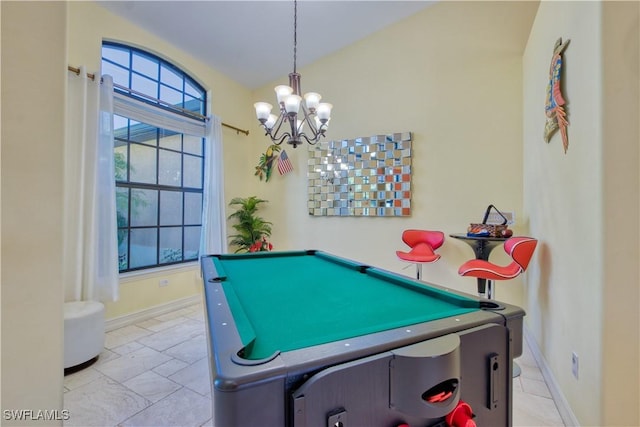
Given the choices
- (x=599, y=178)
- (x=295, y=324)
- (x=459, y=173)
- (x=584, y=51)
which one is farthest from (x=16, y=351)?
(x=459, y=173)

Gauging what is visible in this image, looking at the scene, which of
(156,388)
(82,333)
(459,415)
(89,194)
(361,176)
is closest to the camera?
(459,415)

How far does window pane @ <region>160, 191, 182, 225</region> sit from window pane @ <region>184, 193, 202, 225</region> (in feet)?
0.32

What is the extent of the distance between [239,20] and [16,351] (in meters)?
3.70

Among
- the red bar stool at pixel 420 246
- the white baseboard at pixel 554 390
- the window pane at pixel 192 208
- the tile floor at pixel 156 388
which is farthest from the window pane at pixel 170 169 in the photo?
the white baseboard at pixel 554 390

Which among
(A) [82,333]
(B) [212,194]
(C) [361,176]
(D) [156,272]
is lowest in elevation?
(A) [82,333]

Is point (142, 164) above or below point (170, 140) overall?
below

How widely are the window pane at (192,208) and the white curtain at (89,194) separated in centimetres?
118

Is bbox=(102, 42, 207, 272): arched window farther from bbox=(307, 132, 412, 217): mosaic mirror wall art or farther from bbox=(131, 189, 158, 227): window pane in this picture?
bbox=(307, 132, 412, 217): mosaic mirror wall art

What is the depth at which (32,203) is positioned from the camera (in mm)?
1090

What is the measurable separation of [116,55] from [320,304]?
12.5 ft

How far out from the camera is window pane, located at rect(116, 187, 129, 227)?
3.31 metres

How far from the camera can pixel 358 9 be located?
3461 mm

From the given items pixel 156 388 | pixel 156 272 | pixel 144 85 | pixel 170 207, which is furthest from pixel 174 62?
pixel 156 388

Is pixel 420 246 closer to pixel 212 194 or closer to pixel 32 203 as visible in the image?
pixel 212 194
